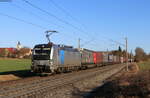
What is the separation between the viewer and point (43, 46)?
94.6ft

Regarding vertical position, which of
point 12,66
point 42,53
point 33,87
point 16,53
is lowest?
point 33,87

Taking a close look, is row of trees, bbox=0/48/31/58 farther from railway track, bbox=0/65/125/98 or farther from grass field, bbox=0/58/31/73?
railway track, bbox=0/65/125/98

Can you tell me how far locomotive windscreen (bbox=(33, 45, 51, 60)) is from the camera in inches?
1107

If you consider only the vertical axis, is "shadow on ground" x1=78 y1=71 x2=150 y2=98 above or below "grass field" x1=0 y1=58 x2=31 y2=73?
below

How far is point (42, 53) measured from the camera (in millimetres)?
28297

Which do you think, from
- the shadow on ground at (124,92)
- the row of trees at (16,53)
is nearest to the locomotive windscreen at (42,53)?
the shadow on ground at (124,92)

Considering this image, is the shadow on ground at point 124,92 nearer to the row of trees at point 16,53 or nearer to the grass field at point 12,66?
the grass field at point 12,66

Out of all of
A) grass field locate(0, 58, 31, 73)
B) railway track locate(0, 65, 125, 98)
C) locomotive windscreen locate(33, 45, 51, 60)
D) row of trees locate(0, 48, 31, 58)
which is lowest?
railway track locate(0, 65, 125, 98)

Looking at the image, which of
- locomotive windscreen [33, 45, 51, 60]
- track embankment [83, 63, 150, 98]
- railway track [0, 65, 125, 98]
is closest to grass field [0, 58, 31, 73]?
Answer: locomotive windscreen [33, 45, 51, 60]

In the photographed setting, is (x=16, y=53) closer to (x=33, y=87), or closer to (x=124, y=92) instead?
(x=33, y=87)

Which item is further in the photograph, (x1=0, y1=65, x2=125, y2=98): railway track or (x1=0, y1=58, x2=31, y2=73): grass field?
(x1=0, y1=58, x2=31, y2=73): grass field

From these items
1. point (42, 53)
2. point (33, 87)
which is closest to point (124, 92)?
point (33, 87)

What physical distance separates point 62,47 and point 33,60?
17.0 ft

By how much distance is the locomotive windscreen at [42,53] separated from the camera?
28125 millimetres
